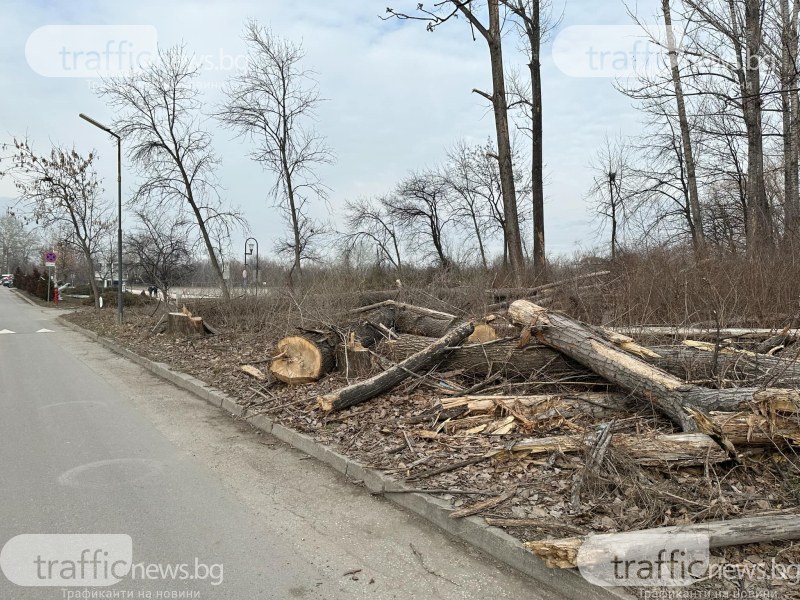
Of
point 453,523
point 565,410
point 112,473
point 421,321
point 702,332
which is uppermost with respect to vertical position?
point 421,321

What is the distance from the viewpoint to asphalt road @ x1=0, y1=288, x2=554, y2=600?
3375 mm

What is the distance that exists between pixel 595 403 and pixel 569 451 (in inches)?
50.7

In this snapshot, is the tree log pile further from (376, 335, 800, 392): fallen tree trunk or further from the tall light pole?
the tall light pole

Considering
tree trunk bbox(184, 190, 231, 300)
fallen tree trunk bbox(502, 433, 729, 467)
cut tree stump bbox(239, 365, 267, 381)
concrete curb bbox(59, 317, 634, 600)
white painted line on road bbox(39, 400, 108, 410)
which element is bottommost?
concrete curb bbox(59, 317, 634, 600)

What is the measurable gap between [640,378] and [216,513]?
13.5 ft

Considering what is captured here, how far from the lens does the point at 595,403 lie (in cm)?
596

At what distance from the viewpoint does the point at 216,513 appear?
4.39 m

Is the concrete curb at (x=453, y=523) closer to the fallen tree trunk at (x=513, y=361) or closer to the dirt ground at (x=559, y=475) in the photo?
the dirt ground at (x=559, y=475)

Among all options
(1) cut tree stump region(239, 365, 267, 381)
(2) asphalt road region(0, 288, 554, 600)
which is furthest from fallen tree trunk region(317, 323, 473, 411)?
(1) cut tree stump region(239, 365, 267, 381)

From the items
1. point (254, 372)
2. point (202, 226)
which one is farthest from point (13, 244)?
point (254, 372)

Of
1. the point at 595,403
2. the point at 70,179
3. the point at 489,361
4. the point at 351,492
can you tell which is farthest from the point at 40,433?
the point at 70,179

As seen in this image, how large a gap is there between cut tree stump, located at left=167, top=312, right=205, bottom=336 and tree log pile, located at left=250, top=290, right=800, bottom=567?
7.04m

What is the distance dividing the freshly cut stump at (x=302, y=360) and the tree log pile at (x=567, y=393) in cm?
2

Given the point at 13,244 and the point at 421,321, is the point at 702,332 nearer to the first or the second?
the point at 421,321
